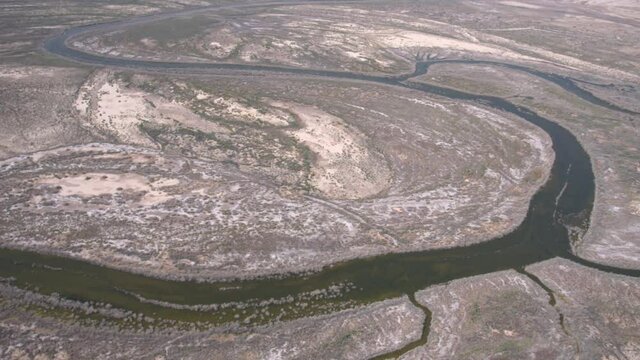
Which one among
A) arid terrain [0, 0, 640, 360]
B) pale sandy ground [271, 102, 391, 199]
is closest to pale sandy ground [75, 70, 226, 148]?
arid terrain [0, 0, 640, 360]

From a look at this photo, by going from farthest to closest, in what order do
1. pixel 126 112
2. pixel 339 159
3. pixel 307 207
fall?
pixel 126 112, pixel 339 159, pixel 307 207

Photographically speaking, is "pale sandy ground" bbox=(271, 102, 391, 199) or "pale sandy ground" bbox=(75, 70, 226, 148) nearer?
"pale sandy ground" bbox=(271, 102, 391, 199)

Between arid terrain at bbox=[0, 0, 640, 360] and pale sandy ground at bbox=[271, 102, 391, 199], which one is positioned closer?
arid terrain at bbox=[0, 0, 640, 360]

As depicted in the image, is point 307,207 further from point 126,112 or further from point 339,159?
point 126,112

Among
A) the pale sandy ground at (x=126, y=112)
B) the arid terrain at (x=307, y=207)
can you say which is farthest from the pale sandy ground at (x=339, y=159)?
the pale sandy ground at (x=126, y=112)

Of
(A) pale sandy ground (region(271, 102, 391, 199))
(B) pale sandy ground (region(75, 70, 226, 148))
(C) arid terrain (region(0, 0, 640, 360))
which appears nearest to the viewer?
(C) arid terrain (region(0, 0, 640, 360))

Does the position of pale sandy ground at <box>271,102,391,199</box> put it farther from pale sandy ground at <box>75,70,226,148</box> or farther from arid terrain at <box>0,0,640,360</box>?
pale sandy ground at <box>75,70,226,148</box>

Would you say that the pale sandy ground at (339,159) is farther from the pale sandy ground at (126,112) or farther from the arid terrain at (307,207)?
the pale sandy ground at (126,112)

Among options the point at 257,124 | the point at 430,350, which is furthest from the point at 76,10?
the point at 430,350

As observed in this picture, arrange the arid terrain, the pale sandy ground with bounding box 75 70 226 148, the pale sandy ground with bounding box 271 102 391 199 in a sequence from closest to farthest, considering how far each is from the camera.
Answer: the arid terrain, the pale sandy ground with bounding box 271 102 391 199, the pale sandy ground with bounding box 75 70 226 148

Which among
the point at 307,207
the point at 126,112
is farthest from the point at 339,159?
the point at 126,112
